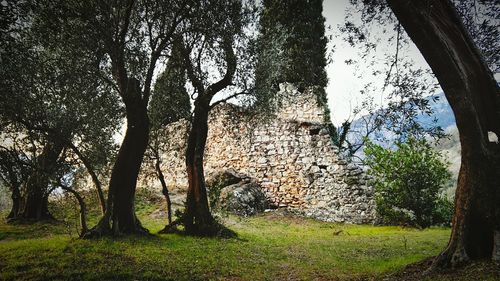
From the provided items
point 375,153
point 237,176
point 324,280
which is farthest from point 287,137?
point 324,280

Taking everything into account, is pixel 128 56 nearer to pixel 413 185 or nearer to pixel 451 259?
pixel 451 259

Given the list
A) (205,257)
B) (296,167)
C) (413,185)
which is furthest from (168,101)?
(413,185)

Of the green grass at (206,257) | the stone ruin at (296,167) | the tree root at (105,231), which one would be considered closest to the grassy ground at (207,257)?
the green grass at (206,257)

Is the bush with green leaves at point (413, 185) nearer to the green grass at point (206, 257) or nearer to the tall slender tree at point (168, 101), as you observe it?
the green grass at point (206, 257)

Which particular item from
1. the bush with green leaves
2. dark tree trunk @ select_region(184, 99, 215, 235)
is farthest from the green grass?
the bush with green leaves

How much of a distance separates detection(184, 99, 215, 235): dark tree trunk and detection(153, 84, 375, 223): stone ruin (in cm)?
658

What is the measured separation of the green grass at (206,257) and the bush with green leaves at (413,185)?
552cm

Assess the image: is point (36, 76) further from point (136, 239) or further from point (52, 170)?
point (136, 239)

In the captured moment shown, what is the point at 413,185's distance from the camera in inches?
733

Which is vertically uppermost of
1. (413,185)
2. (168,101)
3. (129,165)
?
(168,101)

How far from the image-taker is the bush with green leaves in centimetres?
1833

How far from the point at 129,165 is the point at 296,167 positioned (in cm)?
1397

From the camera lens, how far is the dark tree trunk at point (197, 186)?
13727mm

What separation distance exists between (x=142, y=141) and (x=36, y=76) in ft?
13.4
